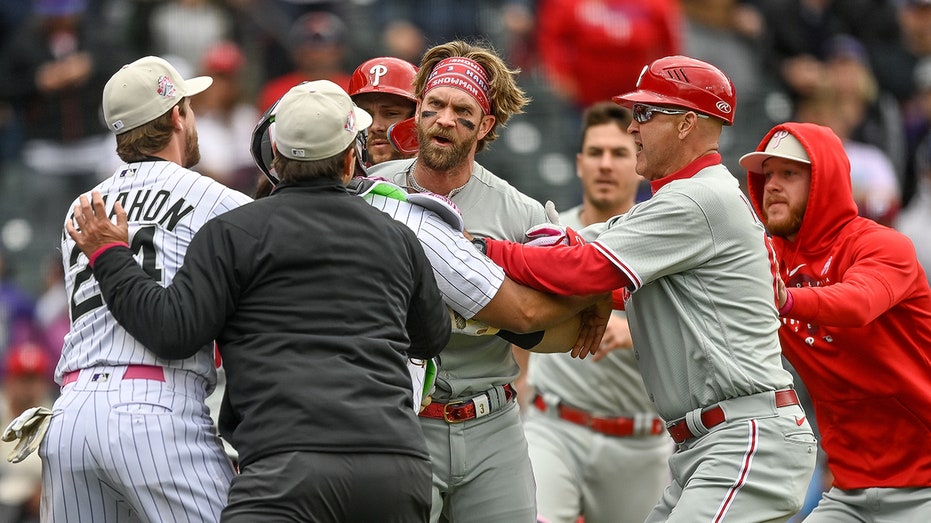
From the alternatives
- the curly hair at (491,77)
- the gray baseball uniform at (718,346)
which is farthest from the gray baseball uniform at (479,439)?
the gray baseball uniform at (718,346)

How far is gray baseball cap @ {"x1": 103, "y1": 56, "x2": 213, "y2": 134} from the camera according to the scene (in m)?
5.00

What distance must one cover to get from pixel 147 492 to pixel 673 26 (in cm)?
842

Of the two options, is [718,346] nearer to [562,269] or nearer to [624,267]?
[624,267]

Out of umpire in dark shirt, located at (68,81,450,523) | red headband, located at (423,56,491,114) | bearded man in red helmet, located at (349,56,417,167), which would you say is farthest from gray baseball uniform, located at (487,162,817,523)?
bearded man in red helmet, located at (349,56,417,167)

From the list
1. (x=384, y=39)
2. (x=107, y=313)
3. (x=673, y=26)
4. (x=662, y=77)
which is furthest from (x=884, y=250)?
(x=384, y=39)

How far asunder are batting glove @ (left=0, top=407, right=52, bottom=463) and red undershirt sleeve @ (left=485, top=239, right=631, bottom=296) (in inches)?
71.6

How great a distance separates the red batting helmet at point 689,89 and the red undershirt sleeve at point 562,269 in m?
0.72

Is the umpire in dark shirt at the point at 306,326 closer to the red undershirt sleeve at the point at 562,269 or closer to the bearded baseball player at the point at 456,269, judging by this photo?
the bearded baseball player at the point at 456,269

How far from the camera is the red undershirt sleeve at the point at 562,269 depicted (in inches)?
211

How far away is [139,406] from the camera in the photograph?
4.73 m

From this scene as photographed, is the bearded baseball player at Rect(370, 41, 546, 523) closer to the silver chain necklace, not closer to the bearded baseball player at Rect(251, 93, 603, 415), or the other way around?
the silver chain necklace

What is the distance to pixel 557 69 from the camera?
A: 12.1 m

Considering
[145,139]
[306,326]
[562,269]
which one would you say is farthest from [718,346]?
[145,139]

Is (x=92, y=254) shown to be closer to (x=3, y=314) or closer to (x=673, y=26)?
(x=3, y=314)
